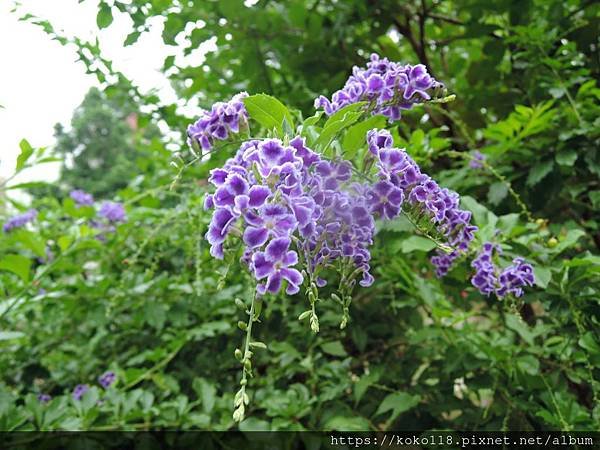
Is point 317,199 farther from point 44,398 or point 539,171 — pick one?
point 44,398

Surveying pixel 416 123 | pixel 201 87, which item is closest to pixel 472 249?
pixel 416 123

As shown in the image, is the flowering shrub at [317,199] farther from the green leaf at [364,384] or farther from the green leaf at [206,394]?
A: the green leaf at [206,394]

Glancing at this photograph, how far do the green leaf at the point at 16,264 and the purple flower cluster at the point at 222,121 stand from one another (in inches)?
33.1

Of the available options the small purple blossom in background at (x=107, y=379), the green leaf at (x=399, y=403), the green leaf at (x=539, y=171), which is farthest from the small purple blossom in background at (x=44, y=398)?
the green leaf at (x=539, y=171)

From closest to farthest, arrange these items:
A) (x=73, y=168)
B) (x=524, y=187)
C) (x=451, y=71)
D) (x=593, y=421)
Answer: (x=593, y=421), (x=524, y=187), (x=451, y=71), (x=73, y=168)

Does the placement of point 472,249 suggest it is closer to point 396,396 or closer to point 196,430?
point 396,396

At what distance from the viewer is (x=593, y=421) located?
113 centimetres

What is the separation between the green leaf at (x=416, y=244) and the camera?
44.1 inches

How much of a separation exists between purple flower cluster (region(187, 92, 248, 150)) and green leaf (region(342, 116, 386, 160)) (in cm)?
17

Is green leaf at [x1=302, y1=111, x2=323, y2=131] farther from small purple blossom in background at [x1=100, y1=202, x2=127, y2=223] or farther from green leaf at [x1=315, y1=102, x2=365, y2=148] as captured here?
small purple blossom in background at [x1=100, y1=202, x2=127, y2=223]

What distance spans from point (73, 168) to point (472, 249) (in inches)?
601

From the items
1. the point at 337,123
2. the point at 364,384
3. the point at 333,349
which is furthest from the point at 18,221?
the point at 337,123

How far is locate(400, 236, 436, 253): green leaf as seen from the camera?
44.1 inches

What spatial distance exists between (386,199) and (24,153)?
108 centimetres
